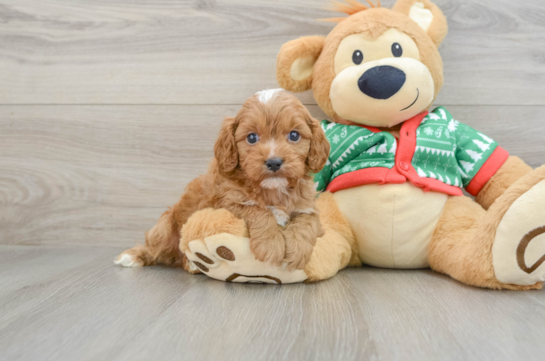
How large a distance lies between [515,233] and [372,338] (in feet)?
1.83

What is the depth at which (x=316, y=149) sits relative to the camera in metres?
1.21

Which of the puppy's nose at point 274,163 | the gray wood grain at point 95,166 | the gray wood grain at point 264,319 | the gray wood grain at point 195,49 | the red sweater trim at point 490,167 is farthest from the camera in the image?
the gray wood grain at point 95,166

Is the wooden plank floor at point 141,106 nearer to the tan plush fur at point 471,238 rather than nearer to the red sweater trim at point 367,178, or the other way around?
the tan plush fur at point 471,238

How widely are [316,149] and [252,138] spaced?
0.63 ft

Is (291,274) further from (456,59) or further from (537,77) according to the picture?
(537,77)

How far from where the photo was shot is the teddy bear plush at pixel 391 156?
4.51ft

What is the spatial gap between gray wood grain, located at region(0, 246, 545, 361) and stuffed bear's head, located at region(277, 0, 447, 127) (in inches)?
22.7

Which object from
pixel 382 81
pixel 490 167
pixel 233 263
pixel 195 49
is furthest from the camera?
pixel 195 49

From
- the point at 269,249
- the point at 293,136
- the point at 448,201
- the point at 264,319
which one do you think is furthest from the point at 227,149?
the point at 448,201

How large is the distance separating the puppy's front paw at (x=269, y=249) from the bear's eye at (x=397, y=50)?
787 millimetres

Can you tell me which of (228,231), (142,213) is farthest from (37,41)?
(228,231)

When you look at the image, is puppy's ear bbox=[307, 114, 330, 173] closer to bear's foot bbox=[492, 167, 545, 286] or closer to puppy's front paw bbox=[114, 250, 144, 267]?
bear's foot bbox=[492, 167, 545, 286]

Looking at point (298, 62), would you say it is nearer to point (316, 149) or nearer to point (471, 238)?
point (316, 149)

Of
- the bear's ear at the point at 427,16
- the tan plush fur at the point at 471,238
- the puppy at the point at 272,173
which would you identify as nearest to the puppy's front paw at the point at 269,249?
the puppy at the point at 272,173
